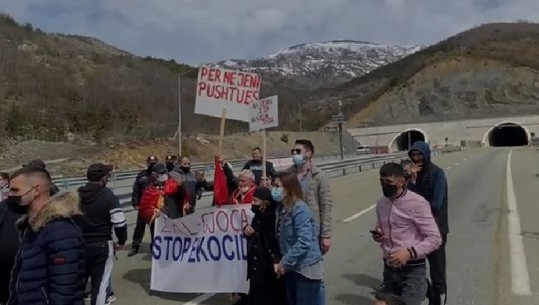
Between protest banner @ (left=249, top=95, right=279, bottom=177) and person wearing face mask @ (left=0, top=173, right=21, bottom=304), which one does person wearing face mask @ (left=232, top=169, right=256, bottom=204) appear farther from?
protest banner @ (left=249, top=95, right=279, bottom=177)

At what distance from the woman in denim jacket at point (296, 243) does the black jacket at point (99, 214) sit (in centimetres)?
228

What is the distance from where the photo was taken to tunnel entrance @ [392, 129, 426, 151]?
116625 millimetres

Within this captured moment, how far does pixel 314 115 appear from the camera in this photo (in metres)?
152

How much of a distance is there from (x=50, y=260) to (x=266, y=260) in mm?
2300

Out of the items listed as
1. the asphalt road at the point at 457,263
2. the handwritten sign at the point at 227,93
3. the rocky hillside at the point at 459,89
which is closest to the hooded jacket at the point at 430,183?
the asphalt road at the point at 457,263

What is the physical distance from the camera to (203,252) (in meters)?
7.86

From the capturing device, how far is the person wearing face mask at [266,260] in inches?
223

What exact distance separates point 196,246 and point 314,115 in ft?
477

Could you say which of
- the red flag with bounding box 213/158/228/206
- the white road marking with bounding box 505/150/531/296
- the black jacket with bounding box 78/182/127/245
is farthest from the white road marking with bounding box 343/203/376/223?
A: the black jacket with bounding box 78/182/127/245

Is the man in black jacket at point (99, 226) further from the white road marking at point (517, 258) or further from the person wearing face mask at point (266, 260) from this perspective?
the white road marking at point (517, 258)

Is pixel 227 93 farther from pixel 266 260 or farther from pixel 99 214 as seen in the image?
pixel 266 260

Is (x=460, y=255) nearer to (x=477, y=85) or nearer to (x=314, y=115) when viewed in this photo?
(x=477, y=85)

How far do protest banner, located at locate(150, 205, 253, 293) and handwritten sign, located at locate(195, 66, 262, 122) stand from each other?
335cm

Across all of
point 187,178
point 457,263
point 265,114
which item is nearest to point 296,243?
point 457,263
